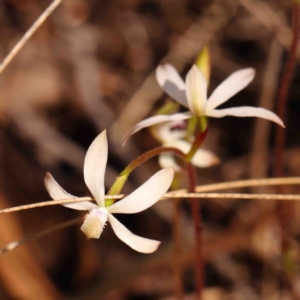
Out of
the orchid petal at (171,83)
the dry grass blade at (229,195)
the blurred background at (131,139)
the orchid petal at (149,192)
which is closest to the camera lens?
the orchid petal at (149,192)

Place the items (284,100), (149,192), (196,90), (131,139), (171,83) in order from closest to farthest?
(149,192) < (196,90) < (171,83) < (284,100) < (131,139)

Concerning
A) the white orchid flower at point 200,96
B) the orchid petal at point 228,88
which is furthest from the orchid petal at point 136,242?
the orchid petal at point 228,88

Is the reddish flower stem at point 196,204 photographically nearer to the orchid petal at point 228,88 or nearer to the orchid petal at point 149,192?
the orchid petal at point 228,88

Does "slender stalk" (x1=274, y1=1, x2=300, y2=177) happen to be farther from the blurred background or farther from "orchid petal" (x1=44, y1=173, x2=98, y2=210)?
"orchid petal" (x1=44, y1=173, x2=98, y2=210)

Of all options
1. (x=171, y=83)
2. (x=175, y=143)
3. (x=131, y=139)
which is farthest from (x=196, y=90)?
(x=131, y=139)

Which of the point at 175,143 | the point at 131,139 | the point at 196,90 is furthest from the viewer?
the point at 131,139

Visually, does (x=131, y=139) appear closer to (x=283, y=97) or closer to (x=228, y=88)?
(x=283, y=97)

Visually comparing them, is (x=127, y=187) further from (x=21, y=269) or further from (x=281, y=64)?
(x=281, y=64)
